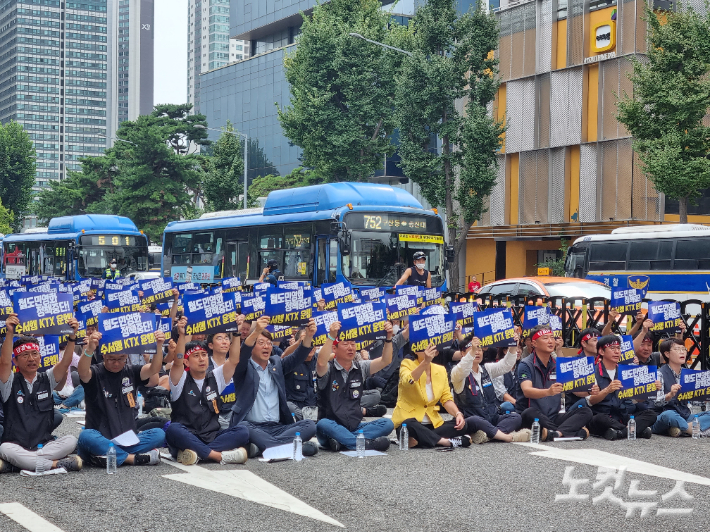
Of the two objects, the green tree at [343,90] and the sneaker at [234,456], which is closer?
the sneaker at [234,456]

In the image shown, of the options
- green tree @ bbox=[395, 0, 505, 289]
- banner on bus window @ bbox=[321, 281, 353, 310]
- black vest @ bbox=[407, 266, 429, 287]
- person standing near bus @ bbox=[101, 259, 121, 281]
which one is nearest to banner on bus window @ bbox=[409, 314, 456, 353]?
banner on bus window @ bbox=[321, 281, 353, 310]

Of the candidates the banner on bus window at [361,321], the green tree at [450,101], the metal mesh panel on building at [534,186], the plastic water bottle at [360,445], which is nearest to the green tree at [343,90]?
the green tree at [450,101]

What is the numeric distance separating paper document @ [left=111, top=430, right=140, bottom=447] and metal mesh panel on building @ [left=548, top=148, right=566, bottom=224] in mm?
31219

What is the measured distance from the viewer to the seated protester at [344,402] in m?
9.86

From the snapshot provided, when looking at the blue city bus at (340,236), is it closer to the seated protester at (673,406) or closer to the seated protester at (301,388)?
the seated protester at (301,388)

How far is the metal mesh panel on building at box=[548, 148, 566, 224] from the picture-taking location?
38500 millimetres

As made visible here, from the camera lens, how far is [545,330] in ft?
35.3

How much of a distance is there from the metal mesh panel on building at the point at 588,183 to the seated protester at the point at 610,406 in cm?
2658

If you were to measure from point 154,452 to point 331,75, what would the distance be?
1190 inches

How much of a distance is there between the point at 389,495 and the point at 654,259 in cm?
2020

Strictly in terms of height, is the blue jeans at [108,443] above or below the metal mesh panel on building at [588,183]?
below

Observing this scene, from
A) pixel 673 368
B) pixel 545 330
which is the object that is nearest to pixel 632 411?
pixel 673 368

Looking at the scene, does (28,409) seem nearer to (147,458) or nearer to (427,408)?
(147,458)

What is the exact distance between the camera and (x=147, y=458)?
30.2 ft
